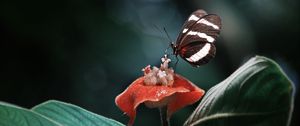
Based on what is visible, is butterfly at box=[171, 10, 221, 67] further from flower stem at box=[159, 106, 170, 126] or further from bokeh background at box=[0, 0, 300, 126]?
bokeh background at box=[0, 0, 300, 126]

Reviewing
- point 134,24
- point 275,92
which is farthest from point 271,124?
point 134,24

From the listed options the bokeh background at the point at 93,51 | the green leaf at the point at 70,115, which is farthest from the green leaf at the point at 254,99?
the bokeh background at the point at 93,51

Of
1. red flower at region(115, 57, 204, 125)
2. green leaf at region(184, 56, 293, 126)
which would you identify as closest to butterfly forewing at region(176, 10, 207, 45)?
red flower at region(115, 57, 204, 125)

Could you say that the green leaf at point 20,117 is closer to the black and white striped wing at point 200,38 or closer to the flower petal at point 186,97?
the flower petal at point 186,97

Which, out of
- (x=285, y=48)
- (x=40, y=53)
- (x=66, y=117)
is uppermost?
(x=66, y=117)

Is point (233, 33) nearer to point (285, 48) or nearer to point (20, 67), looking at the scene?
point (285, 48)

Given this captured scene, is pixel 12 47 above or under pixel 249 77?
under

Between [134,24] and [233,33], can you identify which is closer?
[233,33]
